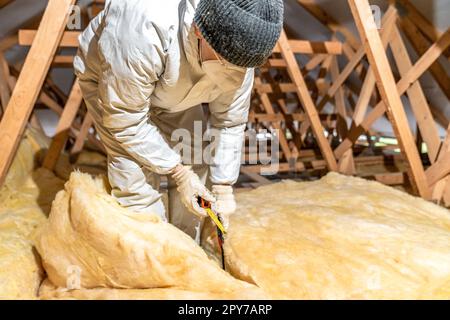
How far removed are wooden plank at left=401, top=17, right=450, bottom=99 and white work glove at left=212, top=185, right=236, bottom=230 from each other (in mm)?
2433

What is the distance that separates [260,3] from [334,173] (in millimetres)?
2056

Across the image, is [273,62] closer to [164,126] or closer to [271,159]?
[271,159]

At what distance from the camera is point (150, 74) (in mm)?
1429

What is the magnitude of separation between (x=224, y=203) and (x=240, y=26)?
35.3 inches

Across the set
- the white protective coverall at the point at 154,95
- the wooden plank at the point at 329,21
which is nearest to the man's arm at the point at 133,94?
the white protective coverall at the point at 154,95

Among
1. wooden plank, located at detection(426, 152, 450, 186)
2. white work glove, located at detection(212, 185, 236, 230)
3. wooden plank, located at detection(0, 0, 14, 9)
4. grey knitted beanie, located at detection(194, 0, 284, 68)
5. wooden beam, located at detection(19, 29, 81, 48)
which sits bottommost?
wooden plank, located at detection(426, 152, 450, 186)

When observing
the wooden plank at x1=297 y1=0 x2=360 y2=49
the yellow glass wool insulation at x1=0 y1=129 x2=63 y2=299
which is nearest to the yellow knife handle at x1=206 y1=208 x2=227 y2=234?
the yellow glass wool insulation at x1=0 y1=129 x2=63 y2=299

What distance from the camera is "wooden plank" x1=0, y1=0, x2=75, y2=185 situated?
5.89 ft

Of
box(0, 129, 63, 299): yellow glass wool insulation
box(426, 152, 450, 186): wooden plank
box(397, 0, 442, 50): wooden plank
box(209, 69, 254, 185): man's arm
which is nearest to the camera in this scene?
box(0, 129, 63, 299): yellow glass wool insulation

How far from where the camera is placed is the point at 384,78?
7.70ft

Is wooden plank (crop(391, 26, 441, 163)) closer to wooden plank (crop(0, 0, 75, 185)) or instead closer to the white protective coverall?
the white protective coverall

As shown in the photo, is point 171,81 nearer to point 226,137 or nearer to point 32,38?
point 226,137

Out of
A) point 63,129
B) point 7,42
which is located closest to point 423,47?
point 63,129
